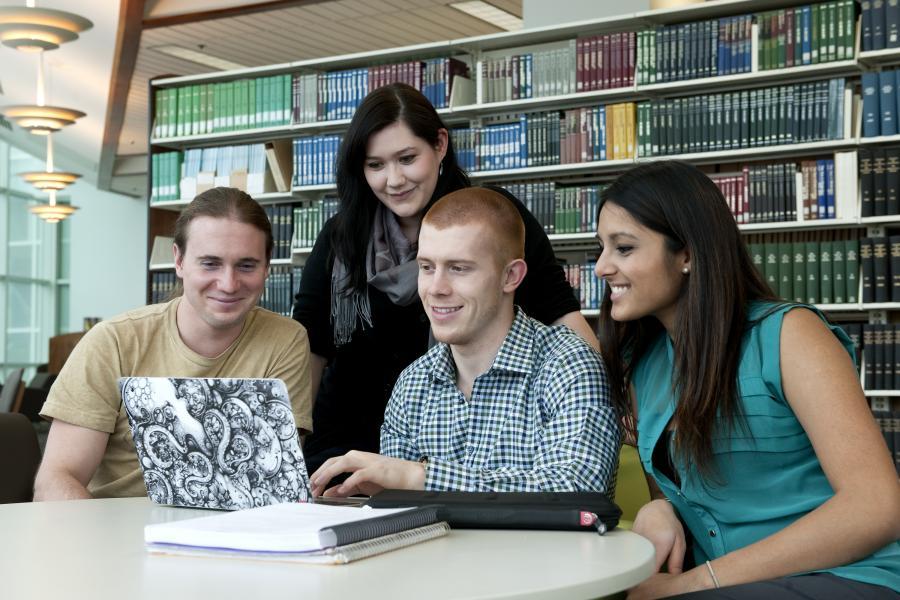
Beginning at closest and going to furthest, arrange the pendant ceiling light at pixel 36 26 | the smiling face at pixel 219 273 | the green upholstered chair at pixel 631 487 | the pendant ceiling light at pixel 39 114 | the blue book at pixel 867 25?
the green upholstered chair at pixel 631 487 → the smiling face at pixel 219 273 → the blue book at pixel 867 25 → the pendant ceiling light at pixel 36 26 → the pendant ceiling light at pixel 39 114

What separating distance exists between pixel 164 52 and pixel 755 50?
5753 millimetres

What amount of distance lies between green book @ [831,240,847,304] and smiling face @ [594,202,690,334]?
3.01 meters

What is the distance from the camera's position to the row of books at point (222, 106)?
5.78 m

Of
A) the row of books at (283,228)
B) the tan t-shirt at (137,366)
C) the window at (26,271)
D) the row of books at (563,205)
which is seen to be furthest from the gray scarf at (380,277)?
the window at (26,271)

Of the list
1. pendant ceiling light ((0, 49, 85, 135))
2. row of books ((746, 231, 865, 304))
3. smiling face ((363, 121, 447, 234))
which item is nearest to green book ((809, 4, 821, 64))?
row of books ((746, 231, 865, 304))

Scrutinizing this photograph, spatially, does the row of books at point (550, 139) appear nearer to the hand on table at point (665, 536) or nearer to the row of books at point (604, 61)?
the row of books at point (604, 61)

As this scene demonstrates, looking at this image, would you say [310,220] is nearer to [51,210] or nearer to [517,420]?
[517,420]

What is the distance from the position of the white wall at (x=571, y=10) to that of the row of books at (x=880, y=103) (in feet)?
3.96

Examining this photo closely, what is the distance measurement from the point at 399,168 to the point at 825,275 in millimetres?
2700

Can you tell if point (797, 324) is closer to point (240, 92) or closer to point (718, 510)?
point (718, 510)

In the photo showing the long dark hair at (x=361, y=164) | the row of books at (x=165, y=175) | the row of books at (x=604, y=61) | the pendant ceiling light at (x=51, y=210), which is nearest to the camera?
the long dark hair at (x=361, y=164)

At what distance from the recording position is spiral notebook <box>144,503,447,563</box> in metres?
1.17

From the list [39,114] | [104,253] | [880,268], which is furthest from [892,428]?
[104,253]

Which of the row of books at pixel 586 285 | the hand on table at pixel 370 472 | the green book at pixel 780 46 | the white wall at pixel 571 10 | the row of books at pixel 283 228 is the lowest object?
the hand on table at pixel 370 472
